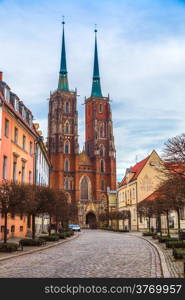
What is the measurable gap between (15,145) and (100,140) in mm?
84484

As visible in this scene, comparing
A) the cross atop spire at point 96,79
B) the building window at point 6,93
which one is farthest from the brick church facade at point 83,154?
the building window at point 6,93

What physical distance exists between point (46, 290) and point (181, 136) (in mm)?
12202

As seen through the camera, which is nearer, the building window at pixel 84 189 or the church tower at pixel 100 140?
the building window at pixel 84 189

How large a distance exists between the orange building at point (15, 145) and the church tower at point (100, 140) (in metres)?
73.0

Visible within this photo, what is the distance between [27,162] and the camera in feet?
129

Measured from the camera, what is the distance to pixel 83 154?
389 feet

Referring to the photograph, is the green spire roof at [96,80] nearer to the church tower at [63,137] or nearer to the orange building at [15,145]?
the church tower at [63,137]

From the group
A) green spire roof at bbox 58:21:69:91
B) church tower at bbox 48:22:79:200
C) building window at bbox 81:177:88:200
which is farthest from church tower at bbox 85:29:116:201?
green spire roof at bbox 58:21:69:91

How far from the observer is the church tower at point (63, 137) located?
108688 mm

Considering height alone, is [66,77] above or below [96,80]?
below

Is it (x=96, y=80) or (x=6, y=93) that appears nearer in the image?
(x=6, y=93)

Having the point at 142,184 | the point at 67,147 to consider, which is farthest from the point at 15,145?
the point at 67,147

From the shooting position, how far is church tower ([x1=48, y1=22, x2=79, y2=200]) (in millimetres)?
108688

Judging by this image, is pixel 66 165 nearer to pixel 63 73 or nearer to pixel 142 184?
pixel 63 73
